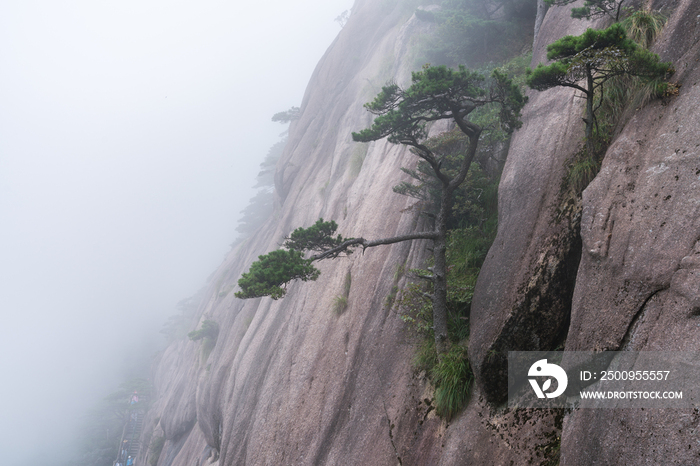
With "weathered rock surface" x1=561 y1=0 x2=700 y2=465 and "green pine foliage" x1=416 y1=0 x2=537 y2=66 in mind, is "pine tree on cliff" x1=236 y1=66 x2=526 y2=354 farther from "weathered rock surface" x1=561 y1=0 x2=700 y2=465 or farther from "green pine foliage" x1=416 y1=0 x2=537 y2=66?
"green pine foliage" x1=416 y1=0 x2=537 y2=66

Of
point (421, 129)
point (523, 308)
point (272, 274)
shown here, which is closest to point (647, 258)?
point (523, 308)

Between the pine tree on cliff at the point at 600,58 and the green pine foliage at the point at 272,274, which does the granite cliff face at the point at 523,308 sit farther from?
the green pine foliage at the point at 272,274

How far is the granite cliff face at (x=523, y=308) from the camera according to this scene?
14.1 ft

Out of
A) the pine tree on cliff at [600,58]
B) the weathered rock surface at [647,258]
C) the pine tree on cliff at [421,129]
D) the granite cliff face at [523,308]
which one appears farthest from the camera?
the pine tree on cliff at [421,129]

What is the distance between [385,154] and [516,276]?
34.6 feet

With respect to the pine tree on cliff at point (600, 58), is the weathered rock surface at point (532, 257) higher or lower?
lower

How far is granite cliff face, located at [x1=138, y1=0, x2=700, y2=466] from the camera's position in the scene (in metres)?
4.29

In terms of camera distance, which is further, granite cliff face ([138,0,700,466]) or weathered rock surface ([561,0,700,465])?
granite cliff face ([138,0,700,466])

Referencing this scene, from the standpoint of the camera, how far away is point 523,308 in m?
6.20

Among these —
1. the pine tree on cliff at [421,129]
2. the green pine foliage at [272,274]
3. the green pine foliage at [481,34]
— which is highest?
the green pine foliage at [481,34]

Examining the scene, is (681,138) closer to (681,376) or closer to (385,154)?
(681,376)

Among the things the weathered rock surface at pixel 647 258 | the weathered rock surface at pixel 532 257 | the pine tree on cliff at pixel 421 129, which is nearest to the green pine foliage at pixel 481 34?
the weathered rock surface at pixel 532 257

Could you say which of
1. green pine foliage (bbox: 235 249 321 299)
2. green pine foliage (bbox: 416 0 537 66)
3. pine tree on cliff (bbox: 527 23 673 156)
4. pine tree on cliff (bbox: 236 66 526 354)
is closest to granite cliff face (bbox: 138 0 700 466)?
pine tree on cliff (bbox: 527 23 673 156)

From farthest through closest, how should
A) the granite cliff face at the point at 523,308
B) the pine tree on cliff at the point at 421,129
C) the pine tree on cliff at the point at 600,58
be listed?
the pine tree on cliff at the point at 421,129 → the pine tree on cliff at the point at 600,58 → the granite cliff face at the point at 523,308
